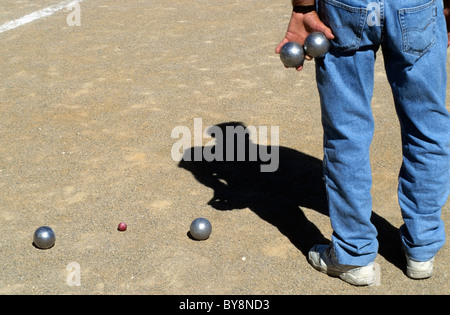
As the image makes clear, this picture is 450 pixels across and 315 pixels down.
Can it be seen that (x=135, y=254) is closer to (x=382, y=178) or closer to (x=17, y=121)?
(x=382, y=178)

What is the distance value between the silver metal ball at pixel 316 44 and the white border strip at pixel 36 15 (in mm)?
7588

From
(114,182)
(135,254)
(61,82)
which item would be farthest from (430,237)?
(61,82)

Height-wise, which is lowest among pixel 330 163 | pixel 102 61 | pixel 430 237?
pixel 102 61

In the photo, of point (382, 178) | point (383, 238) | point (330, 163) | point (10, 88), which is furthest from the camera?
point (10, 88)

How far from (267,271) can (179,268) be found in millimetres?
598

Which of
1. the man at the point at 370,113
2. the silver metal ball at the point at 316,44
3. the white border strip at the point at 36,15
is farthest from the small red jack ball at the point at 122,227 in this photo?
the white border strip at the point at 36,15

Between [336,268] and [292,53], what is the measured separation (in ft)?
4.76

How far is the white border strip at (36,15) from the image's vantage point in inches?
420

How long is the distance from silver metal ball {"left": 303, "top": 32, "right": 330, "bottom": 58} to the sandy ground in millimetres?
1551

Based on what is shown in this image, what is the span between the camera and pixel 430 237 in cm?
448

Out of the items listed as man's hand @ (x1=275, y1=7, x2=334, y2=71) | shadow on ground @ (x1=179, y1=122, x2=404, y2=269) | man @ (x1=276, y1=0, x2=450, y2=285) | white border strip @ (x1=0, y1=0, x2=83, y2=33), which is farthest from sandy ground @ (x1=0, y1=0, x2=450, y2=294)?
man's hand @ (x1=275, y1=7, x2=334, y2=71)

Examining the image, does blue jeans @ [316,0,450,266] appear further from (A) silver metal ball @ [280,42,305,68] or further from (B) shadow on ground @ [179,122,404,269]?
(B) shadow on ground @ [179,122,404,269]

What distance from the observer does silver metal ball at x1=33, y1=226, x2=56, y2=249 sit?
4941 mm

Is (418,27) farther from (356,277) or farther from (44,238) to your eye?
(44,238)
